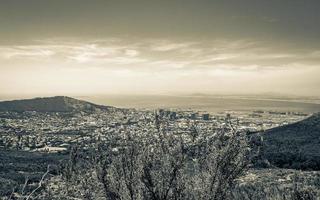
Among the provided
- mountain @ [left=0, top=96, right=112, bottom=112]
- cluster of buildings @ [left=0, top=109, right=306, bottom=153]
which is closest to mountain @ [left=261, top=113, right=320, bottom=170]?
cluster of buildings @ [left=0, top=109, right=306, bottom=153]

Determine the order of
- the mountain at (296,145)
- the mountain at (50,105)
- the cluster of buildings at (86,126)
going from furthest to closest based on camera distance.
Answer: the mountain at (50,105) < the mountain at (296,145) < the cluster of buildings at (86,126)

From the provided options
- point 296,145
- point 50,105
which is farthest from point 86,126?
point 296,145

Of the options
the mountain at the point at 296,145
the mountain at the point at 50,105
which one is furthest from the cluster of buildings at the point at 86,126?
the mountain at the point at 50,105

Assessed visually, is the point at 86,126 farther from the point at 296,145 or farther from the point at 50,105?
the point at 296,145

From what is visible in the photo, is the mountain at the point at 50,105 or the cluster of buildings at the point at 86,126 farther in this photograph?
the mountain at the point at 50,105

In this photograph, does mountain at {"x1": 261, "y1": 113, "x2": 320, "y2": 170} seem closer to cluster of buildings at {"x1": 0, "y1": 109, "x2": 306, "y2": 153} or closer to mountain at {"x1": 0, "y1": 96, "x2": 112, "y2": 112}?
cluster of buildings at {"x1": 0, "y1": 109, "x2": 306, "y2": 153}

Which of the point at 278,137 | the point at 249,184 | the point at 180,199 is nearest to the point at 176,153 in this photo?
the point at 180,199

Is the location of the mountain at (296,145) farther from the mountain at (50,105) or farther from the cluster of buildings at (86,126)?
the mountain at (50,105)
